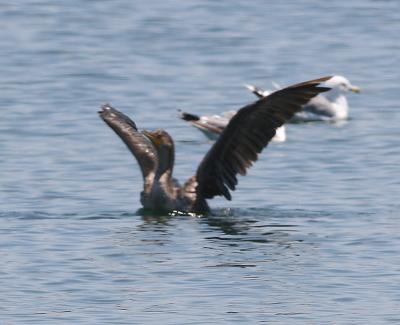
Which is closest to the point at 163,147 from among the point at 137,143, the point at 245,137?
the point at 137,143

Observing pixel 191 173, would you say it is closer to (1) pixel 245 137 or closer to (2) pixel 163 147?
(2) pixel 163 147

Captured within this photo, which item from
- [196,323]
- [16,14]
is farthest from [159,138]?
[16,14]

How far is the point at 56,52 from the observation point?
78.7 feet

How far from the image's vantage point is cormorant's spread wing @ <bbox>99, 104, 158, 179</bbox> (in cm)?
1416

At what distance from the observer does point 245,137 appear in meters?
13.5

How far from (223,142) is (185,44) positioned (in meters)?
11.0

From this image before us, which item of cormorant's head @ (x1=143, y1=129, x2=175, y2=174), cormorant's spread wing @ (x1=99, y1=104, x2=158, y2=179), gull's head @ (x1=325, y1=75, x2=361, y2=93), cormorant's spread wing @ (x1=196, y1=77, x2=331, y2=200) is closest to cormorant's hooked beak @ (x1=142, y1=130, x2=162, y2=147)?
cormorant's head @ (x1=143, y1=129, x2=175, y2=174)

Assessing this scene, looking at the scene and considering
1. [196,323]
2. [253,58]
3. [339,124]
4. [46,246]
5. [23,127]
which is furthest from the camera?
[253,58]

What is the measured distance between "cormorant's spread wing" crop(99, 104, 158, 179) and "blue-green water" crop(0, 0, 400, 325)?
0.44m

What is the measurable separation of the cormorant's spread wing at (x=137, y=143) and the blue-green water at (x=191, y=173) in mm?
439

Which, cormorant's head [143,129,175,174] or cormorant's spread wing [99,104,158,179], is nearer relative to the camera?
cormorant's head [143,129,175,174]

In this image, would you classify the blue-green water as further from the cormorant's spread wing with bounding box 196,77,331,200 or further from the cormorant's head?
the cormorant's head

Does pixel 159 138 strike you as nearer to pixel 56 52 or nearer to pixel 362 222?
pixel 362 222

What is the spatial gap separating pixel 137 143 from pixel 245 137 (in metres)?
1.21
